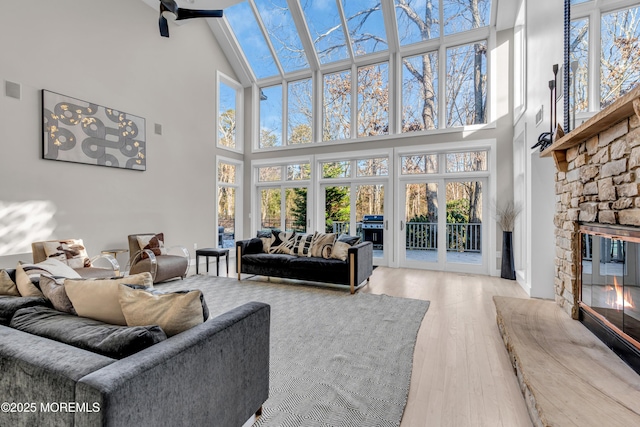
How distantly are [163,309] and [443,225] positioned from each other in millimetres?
5529

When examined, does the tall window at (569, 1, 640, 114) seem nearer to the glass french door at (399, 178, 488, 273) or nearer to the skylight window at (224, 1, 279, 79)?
the glass french door at (399, 178, 488, 273)

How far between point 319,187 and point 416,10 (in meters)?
4.14

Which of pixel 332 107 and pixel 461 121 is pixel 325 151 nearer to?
pixel 332 107

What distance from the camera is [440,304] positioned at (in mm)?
3764

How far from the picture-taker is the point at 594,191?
2.27m

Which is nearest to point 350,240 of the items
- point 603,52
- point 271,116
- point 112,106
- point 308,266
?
point 308,266

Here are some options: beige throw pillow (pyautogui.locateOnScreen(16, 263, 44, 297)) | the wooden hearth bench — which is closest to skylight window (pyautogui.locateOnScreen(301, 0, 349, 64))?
the wooden hearth bench

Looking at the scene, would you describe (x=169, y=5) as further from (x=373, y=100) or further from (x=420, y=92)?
(x=420, y=92)

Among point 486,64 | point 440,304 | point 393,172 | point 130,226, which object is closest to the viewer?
point 440,304

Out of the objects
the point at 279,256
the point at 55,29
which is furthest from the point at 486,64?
the point at 55,29

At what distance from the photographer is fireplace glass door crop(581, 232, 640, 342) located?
1847 millimetres

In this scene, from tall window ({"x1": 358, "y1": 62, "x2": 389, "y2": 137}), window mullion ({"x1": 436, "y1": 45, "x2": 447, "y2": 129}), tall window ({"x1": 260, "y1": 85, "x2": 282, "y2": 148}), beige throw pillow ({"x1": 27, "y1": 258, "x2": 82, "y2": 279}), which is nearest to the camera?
beige throw pillow ({"x1": 27, "y1": 258, "x2": 82, "y2": 279})

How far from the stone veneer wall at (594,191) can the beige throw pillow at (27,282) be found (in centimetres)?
356

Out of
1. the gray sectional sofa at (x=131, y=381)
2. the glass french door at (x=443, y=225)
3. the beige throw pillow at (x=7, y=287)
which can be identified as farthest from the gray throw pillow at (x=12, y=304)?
the glass french door at (x=443, y=225)
